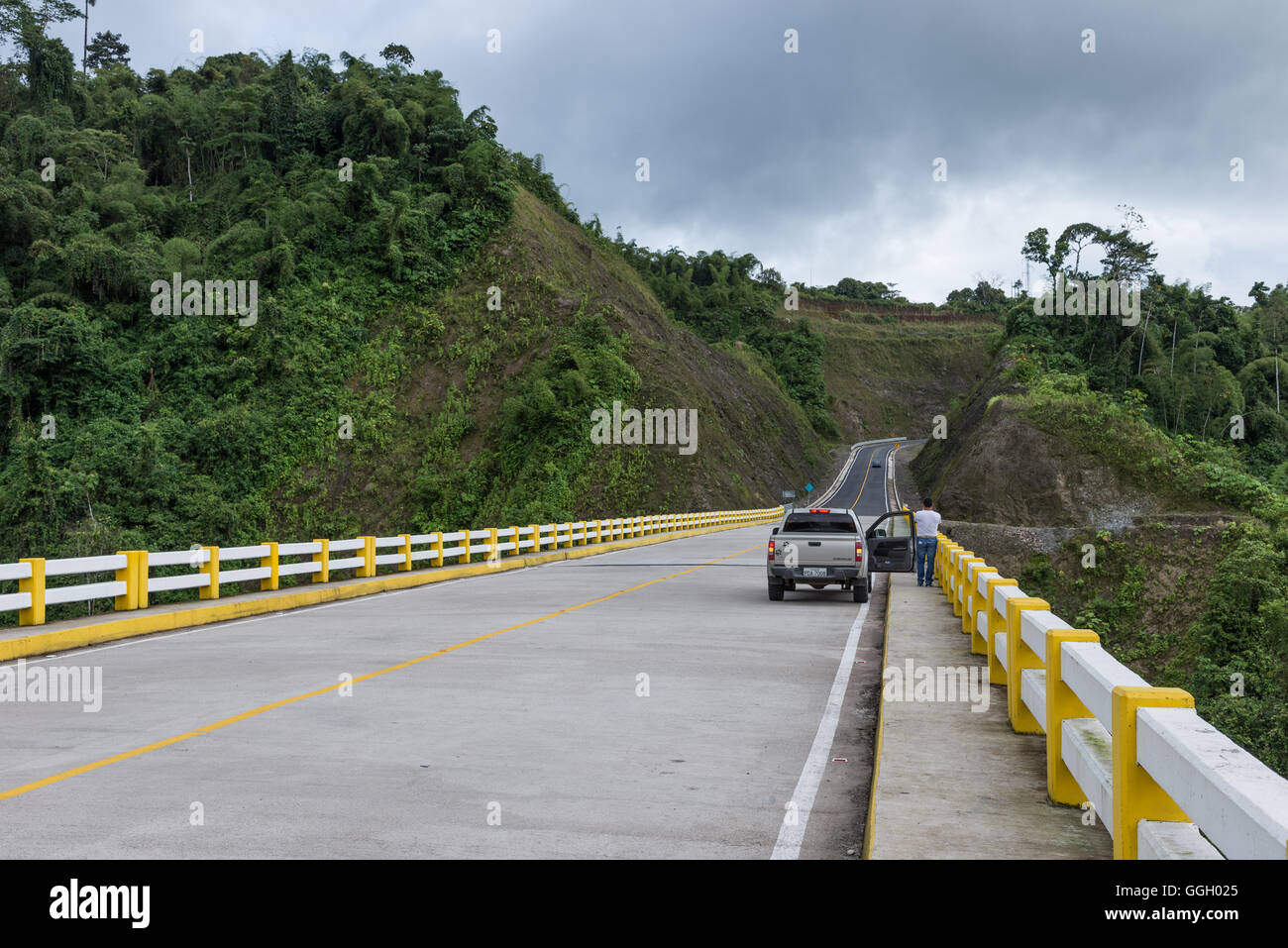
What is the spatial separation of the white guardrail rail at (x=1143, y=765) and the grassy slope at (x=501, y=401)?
54475 mm

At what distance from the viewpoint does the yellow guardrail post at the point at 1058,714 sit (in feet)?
19.4

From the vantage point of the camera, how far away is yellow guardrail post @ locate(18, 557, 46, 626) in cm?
1420

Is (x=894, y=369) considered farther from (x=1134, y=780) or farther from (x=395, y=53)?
(x=1134, y=780)

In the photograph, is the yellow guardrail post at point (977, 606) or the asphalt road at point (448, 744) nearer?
the asphalt road at point (448, 744)

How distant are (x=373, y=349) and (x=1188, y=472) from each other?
47.8 meters

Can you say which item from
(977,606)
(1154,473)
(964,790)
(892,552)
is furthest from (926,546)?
(1154,473)

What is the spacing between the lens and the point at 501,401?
66375 millimetres

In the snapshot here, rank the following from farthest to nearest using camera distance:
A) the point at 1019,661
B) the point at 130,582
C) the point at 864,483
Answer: the point at 864,483, the point at 130,582, the point at 1019,661

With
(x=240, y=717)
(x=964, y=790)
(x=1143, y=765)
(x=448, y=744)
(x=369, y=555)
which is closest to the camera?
(x=1143, y=765)

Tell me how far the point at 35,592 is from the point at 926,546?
50.9 feet

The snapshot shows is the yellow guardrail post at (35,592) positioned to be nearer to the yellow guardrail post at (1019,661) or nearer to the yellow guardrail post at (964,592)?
the yellow guardrail post at (964,592)

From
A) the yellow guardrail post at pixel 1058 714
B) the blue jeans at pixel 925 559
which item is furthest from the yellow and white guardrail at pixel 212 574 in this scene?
the yellow guardrail post at pixel 1058 714

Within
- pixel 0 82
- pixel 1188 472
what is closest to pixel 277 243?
pixel 0 82
